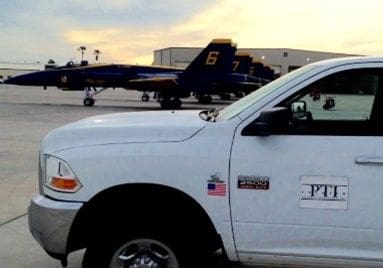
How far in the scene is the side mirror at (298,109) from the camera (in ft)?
12.3

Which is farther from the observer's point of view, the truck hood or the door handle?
the truck hood

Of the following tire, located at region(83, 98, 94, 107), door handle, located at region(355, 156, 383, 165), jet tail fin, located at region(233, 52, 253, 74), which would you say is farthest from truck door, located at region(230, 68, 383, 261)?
jet tail fin, located at region(233, 52, 253, 74)

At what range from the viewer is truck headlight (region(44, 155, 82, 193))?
3.80m

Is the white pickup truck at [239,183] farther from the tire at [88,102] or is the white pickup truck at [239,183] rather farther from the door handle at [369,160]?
the tire at [88,102]

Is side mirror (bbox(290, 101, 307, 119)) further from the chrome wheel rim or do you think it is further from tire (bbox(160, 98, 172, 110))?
tire (bbox(160, 98, 172, 110))

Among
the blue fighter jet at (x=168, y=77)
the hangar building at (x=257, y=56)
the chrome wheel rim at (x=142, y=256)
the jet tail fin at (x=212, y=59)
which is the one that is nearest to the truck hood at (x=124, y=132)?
the chrome wheel rim at (x=142, y=256)

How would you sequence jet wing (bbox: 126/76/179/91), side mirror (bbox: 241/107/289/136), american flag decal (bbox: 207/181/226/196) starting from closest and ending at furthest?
side mirror (bbox: 241/107/289/136) → american flag decal (bbox: 207/181/226/196) → jet wing (bbox: 126/76/179/91)

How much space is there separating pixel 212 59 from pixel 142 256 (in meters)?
29.8

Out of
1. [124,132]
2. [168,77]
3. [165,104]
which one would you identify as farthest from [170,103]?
[124,132]

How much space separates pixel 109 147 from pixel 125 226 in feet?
1.89

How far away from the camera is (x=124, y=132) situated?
386 centimetres

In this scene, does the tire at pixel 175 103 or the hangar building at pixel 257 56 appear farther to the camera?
the hangar building at pixel 257 56

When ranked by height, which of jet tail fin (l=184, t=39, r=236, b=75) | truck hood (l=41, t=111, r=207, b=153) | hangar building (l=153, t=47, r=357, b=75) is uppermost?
hangar building (l=153, t=47, r=357, b=75)

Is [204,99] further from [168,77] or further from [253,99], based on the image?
[253,99]
